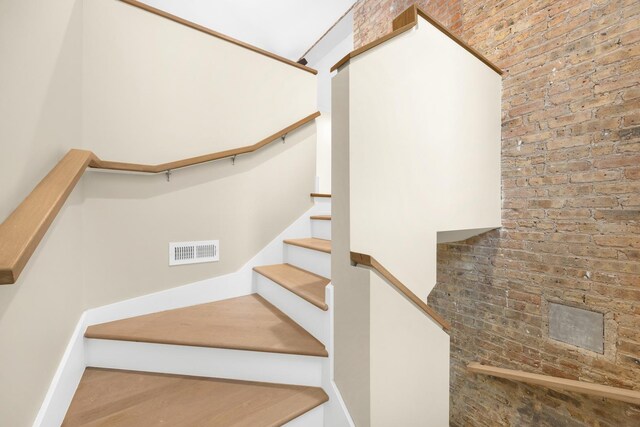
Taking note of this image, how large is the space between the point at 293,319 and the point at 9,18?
5.82ft

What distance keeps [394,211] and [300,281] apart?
0.83 meters

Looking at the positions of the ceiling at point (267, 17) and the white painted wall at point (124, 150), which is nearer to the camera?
the white painted wall at point (124, 150)

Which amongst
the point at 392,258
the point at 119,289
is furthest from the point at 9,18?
the point at 392,258

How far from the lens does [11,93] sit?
988mm

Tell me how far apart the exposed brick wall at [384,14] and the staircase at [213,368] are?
2.45 meters

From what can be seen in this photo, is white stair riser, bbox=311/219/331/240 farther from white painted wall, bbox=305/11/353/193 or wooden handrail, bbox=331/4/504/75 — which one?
wooden handrail, bbox=331/4/504/75

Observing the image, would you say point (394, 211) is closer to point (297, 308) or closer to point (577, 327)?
point (297, 308)

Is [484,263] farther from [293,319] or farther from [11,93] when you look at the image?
[11,93]

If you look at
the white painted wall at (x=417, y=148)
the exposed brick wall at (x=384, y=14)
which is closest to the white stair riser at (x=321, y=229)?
the white painted wall at (x=417, y=148)

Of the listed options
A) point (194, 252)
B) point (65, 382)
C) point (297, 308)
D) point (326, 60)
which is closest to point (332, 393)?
point (297, 308)

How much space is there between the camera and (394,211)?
138 cm

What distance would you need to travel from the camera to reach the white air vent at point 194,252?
1.97m

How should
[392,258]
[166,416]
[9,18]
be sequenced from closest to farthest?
[9,18], [166,416], [392,258]

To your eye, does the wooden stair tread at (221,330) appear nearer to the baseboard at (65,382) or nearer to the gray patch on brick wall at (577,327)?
the baseboard at (65,382)
